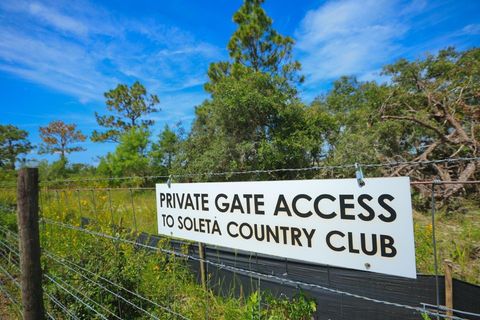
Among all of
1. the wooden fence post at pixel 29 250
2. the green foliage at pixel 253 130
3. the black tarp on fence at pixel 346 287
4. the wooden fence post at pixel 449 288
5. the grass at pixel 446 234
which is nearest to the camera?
the wooden fence post at pixel 29 250

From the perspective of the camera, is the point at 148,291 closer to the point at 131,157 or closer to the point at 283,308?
the point at 283,308

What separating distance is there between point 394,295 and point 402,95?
6783 mm

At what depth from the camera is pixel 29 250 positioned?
1.71 meters

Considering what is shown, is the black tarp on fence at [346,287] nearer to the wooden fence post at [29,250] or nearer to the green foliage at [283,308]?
the green foliage at [283,308]

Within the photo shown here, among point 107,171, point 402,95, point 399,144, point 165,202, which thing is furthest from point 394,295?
point 107,171

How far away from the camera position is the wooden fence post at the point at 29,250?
5.57ft

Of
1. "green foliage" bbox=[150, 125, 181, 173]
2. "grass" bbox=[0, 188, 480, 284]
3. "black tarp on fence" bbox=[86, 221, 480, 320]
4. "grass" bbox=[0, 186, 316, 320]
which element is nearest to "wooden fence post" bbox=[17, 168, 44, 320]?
"grass" bbox=[0, 186, 316, 320]

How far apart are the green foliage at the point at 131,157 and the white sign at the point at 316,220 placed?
13.0 m

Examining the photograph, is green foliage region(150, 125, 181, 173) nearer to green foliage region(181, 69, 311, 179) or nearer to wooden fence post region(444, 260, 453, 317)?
green foliage region(181, 69, 311, 179)

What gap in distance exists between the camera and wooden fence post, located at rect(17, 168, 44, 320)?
1.70 metres

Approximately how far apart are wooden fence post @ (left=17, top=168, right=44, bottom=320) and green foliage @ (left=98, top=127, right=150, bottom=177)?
12.5 meters

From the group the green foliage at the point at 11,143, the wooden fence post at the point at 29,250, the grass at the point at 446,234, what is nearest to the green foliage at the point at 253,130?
the grass at the point at 446,234

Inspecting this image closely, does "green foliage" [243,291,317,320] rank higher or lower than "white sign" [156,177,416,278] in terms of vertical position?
lower

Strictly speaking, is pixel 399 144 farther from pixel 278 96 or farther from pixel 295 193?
pixel 295 193
